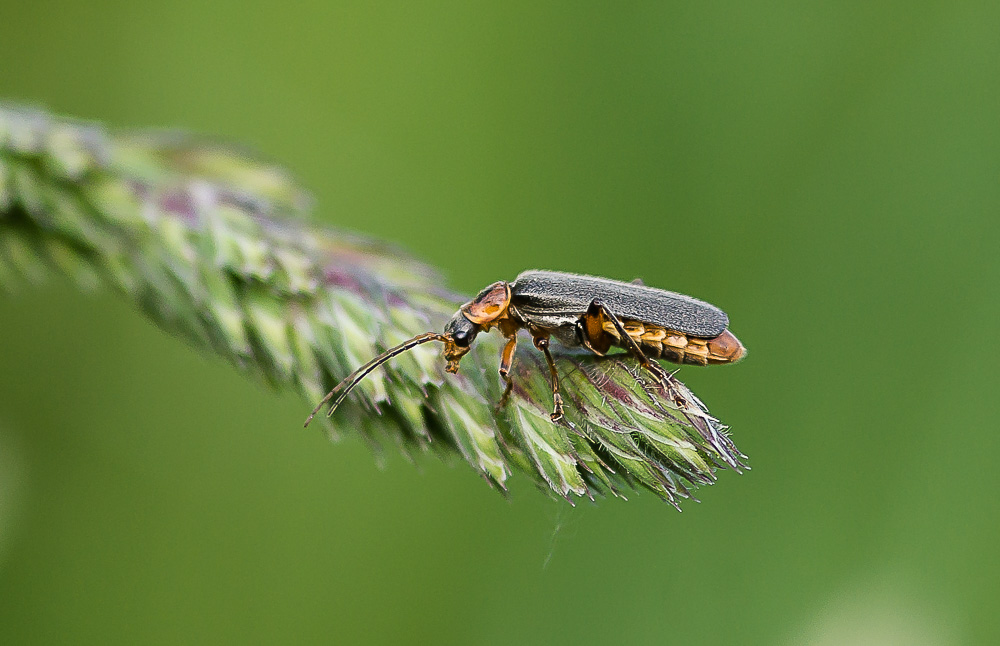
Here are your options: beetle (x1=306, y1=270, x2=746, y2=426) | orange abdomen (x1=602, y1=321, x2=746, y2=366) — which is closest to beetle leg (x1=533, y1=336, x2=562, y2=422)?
beetle (x1=306, y1=270, x2=746, y2=426)

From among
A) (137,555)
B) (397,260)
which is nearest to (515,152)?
(397,260)

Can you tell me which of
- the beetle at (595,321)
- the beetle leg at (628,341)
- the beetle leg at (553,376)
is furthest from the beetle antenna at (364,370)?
the beetle leg at (628,341)

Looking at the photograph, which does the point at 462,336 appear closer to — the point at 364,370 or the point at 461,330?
the point at 461,330

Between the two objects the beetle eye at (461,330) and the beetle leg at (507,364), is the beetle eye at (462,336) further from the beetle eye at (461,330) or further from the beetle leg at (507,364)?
the beetle leg at (507,364)

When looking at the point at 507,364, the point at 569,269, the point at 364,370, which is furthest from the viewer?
the point at 569,269

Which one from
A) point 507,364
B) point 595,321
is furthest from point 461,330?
point 595,321
